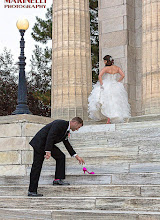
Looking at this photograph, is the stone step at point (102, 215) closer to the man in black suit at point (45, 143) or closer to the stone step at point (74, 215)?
Result: the stone step at point (74, 215)

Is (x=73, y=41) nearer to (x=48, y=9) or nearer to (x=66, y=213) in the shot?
(x=66, y=213)

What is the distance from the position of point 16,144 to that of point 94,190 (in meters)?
4.01

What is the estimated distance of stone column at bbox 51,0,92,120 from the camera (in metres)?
17.0

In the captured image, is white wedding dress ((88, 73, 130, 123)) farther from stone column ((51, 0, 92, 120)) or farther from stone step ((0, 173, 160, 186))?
stone step ((0, 173, 160, 186))

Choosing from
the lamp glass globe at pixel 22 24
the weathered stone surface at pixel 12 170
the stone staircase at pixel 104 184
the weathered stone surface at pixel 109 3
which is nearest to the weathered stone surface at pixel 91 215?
the stone staircase at pixel 104 184

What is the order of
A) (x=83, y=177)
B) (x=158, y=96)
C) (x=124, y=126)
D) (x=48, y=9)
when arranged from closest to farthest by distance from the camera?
1. (x=83, y=177)
2. (x=124, y=126)
3. (x=158, y=96)
4. (x=48, y=9)

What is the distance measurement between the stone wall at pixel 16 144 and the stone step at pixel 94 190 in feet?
6.89

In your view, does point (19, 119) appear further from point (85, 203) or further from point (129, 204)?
point (129, 204)

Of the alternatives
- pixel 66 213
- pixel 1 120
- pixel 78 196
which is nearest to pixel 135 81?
pixel 1 120

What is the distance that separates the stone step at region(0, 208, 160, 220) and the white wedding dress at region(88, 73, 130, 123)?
670cm

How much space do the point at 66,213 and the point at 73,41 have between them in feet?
33.1

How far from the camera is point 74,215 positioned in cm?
798

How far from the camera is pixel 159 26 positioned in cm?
1505

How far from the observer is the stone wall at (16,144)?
12.4 metres
